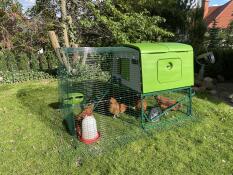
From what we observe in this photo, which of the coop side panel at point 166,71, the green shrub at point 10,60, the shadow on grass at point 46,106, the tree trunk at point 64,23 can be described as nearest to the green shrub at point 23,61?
the green shrub at point 10,60

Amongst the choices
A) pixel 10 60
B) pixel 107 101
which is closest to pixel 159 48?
pixel 107 101

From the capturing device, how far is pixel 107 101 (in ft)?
16.6

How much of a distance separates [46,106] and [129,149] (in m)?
2.72

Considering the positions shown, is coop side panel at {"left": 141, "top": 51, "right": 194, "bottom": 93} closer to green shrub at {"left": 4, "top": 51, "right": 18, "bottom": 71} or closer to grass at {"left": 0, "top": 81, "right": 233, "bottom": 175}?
grass at {"left": 0, "top": 81, "right": 233, "bottom": 175}

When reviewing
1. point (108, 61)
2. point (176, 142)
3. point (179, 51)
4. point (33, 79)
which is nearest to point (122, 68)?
point (108, 61)

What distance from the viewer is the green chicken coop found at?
4039mm

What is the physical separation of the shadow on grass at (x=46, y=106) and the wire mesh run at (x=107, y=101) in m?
0.17

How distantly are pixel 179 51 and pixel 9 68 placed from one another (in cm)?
713

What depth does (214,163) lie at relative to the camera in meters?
3.28

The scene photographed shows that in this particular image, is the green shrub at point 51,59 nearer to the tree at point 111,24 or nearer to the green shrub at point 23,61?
the green shrub at point 23,61

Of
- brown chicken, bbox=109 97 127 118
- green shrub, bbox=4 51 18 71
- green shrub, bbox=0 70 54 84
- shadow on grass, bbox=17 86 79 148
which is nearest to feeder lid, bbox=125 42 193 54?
brown chicken, bbox=109 97 127 118

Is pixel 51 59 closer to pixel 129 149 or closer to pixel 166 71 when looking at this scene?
pixel 166 71

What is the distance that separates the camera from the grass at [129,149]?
10.6 ft

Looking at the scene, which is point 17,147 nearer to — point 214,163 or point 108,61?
point 108,61
